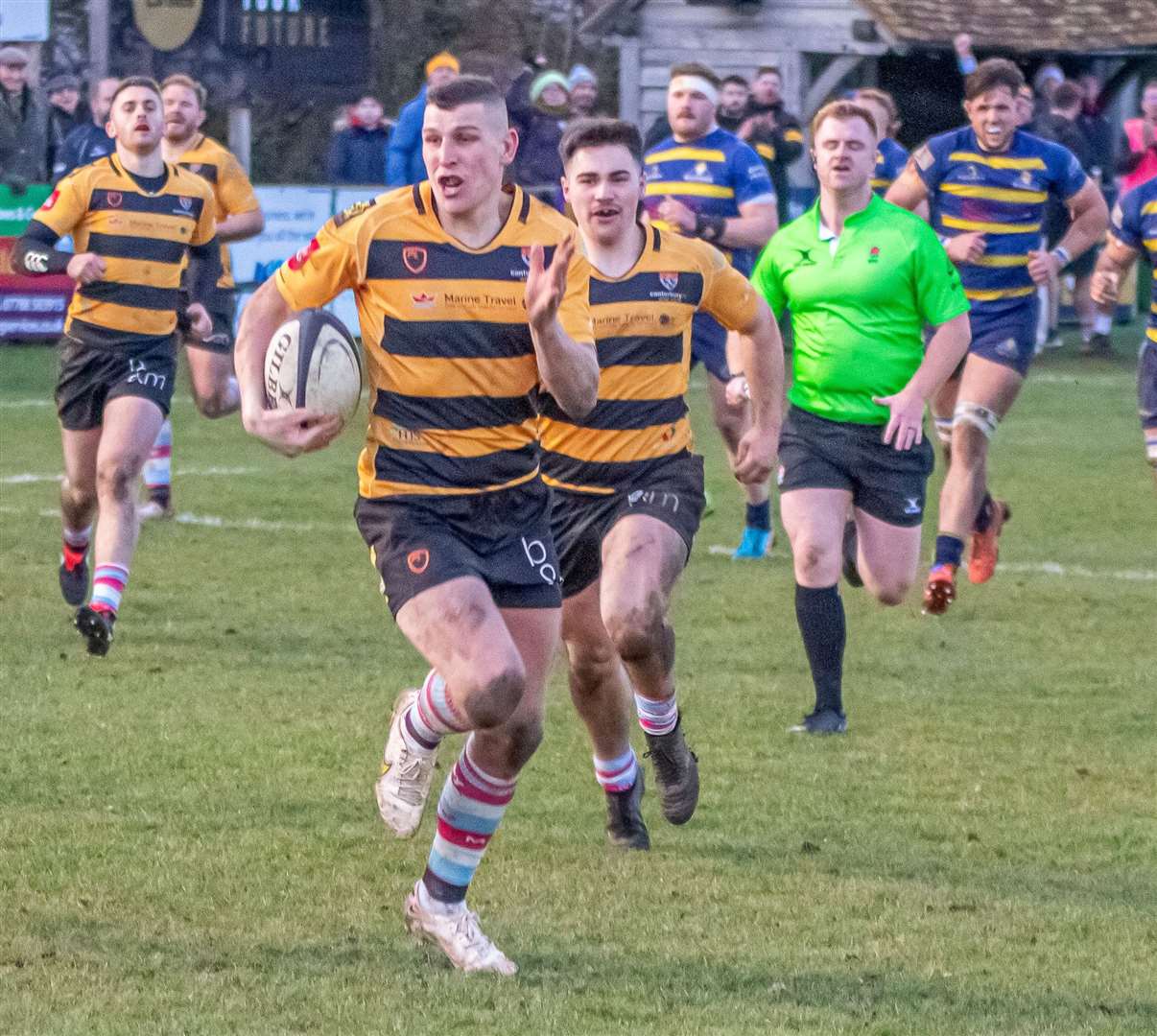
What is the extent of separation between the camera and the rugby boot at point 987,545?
11.5 m

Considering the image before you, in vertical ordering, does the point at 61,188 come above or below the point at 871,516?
above

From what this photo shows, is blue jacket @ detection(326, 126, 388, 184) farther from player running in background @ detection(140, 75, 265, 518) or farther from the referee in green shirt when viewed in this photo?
the referee in green shirt

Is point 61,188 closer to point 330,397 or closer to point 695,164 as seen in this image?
point 695,164

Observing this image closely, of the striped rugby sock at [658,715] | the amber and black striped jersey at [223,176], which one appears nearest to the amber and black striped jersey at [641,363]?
the striped rugby sock at [658,715]

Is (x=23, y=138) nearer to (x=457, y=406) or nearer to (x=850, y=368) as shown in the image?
(x=850, y=368)

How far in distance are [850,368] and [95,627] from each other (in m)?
3.17

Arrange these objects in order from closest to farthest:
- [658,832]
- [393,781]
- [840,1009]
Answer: [840,1009]
[393,781]
[658,832]

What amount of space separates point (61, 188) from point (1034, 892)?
5.68 meters

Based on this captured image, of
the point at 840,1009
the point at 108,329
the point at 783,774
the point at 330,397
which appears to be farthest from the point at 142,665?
the point at 840,1009

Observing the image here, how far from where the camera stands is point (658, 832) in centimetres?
705

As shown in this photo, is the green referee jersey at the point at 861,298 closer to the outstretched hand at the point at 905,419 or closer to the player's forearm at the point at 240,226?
the outstretched hand at the point at 905,419

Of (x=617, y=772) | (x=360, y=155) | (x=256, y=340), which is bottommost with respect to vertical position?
(x=360, y=155)

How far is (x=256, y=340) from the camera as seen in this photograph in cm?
573

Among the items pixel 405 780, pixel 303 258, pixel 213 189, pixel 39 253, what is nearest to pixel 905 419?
pixel 405 780
